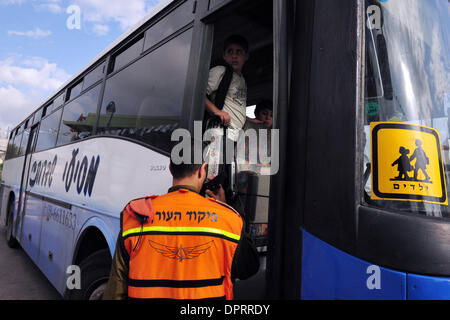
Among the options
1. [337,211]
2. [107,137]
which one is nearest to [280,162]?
[337,211]

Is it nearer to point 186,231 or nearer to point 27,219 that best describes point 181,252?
point 186,231

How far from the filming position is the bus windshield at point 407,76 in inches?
50.9

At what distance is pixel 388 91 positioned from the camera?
138cm

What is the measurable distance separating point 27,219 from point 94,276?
3.77m

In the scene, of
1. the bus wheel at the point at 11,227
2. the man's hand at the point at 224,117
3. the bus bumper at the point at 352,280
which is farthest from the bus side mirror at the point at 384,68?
the bus wheel at the point at 11,227

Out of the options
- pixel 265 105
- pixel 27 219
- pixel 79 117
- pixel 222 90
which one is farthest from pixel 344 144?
pixel 27 219

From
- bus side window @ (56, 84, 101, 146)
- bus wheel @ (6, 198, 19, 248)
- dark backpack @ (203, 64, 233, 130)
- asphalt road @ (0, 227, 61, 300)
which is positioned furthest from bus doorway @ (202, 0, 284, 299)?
bus wheel @ (6, 198, 19, 248)

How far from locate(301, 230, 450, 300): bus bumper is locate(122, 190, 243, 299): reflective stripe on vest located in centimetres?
33

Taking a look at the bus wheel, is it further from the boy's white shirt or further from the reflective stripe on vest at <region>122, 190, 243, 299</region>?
the reflective stripe on vest at <region>122, 190, 243, 299</region>

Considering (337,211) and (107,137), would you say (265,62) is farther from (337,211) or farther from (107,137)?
(337,211)

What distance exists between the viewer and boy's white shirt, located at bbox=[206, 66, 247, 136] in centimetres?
243

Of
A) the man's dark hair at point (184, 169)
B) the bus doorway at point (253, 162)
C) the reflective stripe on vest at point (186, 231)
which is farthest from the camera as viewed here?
the bus doorway at point (253, 162)

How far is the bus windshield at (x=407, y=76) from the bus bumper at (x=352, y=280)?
255 millimetres

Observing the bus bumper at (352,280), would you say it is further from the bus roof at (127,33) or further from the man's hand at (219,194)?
the bus roof at (127,33)
